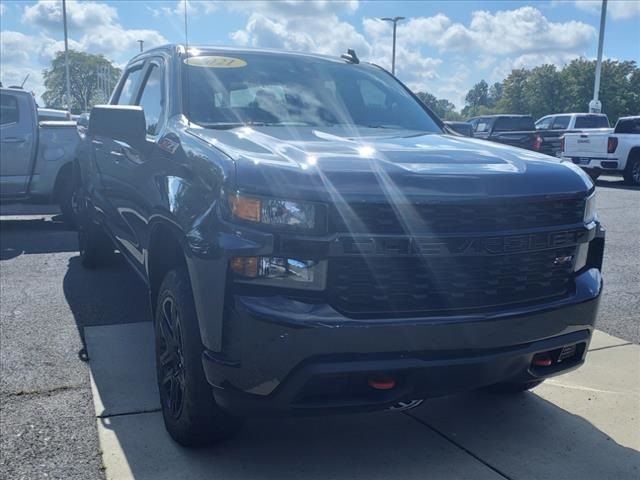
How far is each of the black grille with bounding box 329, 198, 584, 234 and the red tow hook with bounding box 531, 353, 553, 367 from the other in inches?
23.0

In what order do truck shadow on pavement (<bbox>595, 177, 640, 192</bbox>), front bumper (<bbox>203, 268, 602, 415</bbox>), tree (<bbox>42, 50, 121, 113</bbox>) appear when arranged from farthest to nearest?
tree (<bbox>42, 50, 121, 113</bbox>), truck shadow on pavement (<bbox>595, 177, 640, 192</bbox>), front bumper (<bbox>203, 268, 602, 415</bbox>)

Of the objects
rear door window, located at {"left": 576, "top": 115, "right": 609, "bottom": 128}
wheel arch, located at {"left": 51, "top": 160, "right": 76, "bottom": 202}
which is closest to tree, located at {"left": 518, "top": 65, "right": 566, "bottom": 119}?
rear door window, located at {"left": 576, "top": 115, "right": 609, "bottom": 128}

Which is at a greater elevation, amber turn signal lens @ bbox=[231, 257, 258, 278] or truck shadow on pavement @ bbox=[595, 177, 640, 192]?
amber turn signal lens @ bbox=[231, 257, 258, 278]

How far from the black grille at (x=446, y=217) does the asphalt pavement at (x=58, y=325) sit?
114cm

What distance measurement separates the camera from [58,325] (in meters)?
5.08

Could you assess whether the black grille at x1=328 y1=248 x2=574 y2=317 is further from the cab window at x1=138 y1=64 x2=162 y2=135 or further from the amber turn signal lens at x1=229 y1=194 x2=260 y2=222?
the cab window at x1=138 y1=64 x2=162 y2=135

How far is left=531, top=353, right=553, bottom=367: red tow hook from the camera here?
9.94ft

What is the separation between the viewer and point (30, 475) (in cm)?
299

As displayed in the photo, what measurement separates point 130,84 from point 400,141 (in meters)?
2.69

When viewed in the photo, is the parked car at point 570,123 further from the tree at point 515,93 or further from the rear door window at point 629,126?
the tree at point 515,93

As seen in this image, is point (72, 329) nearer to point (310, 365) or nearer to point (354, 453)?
point (354, 453)

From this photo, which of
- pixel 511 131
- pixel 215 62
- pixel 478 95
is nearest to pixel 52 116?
pixel 215 62

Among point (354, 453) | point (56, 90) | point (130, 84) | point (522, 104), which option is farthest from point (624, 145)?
point (522, 104)

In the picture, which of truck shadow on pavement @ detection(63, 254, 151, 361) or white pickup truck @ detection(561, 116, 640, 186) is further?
white pickup truck @ detection(561, 116, 640, 186)
